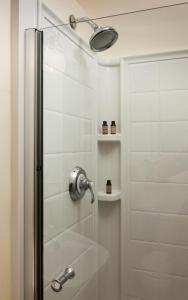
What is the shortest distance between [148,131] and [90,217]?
583 mm

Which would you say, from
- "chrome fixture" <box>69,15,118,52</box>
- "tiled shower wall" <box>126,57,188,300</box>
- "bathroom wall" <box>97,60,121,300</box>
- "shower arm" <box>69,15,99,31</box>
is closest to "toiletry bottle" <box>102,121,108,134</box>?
"bathroom wall" <box>97,60,121,300</box>

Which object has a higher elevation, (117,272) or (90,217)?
(90,217)

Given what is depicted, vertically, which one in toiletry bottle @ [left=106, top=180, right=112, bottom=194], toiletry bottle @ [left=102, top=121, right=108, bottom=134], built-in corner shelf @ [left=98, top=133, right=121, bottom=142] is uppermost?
toiletry bottle @ [left=102, top=121, right=108, bottom=134]

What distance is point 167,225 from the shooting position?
4.99 feet

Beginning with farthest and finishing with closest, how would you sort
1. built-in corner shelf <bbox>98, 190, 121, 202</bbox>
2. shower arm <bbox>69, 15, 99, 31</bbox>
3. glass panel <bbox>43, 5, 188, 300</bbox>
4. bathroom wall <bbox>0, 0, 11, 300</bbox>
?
1. built-in corner shelf <bbox>98, 190, 121, 202</bbox>
2. glass panel <bbox>43, 5, 188, 300</bbox>
3. shower arm <bbox>69, 15, 99, 31</bbox>
4. bathroom wall <bbox>0, 0, 11, 300</bbox>

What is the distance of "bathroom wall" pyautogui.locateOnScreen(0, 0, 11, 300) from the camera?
2.94 feet

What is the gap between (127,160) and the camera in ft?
5.21

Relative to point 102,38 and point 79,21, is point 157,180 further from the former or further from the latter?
point 79,21

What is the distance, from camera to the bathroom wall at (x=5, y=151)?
0.90 metres

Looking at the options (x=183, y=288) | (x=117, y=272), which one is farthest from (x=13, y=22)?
(x=183, y=288)

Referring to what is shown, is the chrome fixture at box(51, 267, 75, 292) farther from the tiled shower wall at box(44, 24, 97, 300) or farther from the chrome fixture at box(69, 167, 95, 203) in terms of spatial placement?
the chrome fixture at box(69, 167, 95, 203)

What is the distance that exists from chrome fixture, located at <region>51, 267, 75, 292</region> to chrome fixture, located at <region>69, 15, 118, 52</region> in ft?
3.50

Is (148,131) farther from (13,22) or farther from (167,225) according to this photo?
(13,22)

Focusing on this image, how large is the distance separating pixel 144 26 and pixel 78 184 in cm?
98
